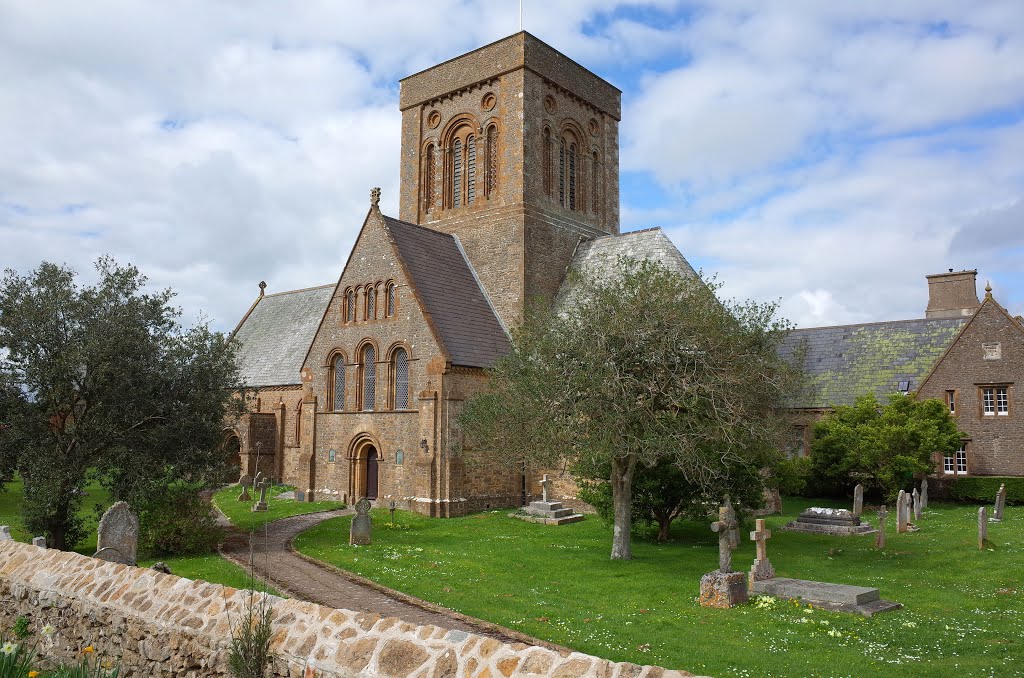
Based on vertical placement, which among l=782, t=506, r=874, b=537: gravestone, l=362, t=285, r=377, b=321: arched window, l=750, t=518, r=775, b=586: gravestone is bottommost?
l=782, t=506, r=874, b=537: gravestone

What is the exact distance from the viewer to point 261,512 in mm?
28422

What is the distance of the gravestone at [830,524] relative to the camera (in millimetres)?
23781

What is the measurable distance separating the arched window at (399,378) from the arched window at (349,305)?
3437 millimetres

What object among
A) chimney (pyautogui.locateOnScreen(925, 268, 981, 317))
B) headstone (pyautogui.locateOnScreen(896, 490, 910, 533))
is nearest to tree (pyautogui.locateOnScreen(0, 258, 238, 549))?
headstone (pyautogui.locateOnScreen(896, 490, 910, 533))

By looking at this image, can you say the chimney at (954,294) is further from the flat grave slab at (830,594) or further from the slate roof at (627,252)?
the flat grave slab at (830,594)

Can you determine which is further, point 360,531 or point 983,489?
point 983,489

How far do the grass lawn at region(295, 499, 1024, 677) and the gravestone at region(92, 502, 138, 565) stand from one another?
5.38 metres

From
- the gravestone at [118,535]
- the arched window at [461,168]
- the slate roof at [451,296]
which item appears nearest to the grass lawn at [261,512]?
the slate roof at [451,296]

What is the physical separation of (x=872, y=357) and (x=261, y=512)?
30.1 meters

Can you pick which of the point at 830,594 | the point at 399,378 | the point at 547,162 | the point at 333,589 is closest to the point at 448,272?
the point at 399,378

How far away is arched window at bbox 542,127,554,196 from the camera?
37.1m

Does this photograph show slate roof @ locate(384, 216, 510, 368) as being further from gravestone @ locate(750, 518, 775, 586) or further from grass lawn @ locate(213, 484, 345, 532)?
gravestone @ locate(750, 518, 775, 586)

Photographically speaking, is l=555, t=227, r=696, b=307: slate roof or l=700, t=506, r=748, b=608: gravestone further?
l=555, t=227, r=696, b=307: slate roof

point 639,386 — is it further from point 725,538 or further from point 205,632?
point 205,632
